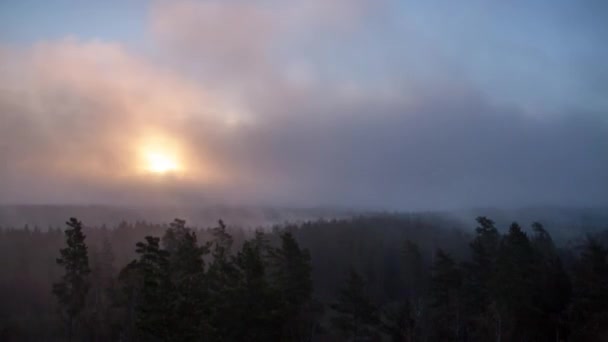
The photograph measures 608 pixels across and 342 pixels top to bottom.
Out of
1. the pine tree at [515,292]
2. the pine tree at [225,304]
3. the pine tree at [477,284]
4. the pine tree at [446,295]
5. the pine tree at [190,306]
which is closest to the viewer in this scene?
the pine tree at [190,306]

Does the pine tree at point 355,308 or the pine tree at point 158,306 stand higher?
the pine tree at point 158,306

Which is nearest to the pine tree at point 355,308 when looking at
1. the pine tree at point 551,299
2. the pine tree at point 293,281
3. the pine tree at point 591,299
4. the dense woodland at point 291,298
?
the dense woodland at point 291,298

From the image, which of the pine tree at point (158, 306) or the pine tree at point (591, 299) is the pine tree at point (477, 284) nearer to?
the pine tree at point (591, 299)

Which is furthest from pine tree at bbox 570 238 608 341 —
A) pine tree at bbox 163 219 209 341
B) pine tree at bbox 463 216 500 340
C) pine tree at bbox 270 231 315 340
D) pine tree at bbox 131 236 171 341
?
pine tree at bbox 131 236 171 341

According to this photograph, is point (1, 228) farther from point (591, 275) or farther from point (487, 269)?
point (591, 275)

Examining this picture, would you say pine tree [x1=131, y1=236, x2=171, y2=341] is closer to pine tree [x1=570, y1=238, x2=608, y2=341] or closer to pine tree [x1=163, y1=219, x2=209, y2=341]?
pine tree [x1=163, y1=219, x2=209, y2=341]

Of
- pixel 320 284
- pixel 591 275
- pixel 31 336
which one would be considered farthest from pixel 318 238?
pixel 591 275

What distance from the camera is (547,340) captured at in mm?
46500

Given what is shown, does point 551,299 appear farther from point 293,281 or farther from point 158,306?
point 158,306

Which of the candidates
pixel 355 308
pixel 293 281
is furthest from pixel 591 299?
pixel 293 281

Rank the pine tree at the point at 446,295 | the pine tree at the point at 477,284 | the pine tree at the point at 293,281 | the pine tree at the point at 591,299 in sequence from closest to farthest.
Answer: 1. the pine tree at the point at 591,299
2. the pine tree at the point at 293,281
3. the pine tree at the point at 477,284
4. the pine tree at the point at 446,295

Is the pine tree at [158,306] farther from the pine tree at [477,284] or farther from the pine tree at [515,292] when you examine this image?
the pine tree at [477,284]

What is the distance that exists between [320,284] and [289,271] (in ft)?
275

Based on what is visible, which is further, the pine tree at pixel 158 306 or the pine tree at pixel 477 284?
the pine tree at pixel 477 284
